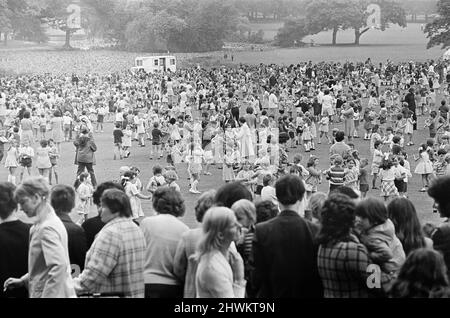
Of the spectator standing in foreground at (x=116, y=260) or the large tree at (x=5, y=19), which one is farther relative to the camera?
the large tree at (x=5, y=19)

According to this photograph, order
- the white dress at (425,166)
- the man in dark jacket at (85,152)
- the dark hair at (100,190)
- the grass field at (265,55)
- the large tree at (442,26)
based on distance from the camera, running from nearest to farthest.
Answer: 1. the dark hair at (100,190)
2. the man in dark jacket at (85,152)
3. the white dress at (425,166)
4. the large tree at (442,26)
5. the grass field at (265,55)

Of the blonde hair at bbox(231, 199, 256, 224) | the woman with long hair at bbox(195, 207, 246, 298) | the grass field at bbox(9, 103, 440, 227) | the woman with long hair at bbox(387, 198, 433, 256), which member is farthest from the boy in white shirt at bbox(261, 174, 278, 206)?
the woman with long hair at bbox(195, 207, 246, 298)

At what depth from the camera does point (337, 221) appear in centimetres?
645

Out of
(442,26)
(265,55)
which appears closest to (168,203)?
(442,26)

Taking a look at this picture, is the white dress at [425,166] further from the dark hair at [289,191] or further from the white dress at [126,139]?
the dark hair at [289,191]

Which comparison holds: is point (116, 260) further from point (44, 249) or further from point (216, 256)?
point (216, 256)

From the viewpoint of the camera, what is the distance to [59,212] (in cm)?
756

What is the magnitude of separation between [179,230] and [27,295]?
51.7 inches

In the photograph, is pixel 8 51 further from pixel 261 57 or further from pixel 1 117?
pixel 1 117

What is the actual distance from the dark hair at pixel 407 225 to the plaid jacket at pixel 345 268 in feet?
1.80

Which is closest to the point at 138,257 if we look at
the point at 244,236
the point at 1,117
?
the point at 244,236

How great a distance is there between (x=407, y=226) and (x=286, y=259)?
1.02m

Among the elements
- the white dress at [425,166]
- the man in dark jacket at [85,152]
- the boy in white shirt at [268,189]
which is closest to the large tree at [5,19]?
the man in dark jacket at [85,152]

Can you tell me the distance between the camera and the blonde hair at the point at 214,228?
20.1ft
